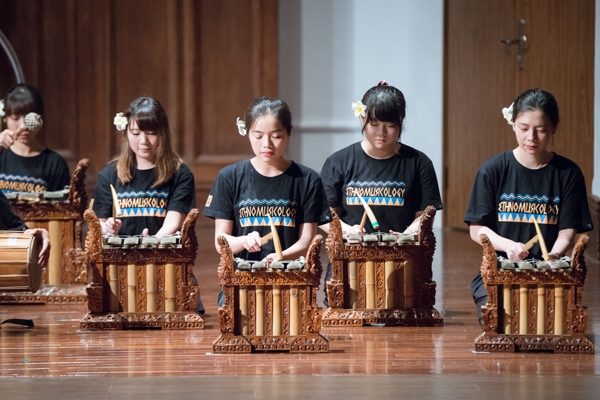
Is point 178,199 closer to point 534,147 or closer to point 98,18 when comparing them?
point 534,147

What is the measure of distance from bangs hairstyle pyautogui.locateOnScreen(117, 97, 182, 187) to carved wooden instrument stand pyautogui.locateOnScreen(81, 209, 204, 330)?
0.33 meters

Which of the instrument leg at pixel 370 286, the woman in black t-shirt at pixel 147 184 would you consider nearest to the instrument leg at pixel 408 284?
the instrument leg at pixel 370 286

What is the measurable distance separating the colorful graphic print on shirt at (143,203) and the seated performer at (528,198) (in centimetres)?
138

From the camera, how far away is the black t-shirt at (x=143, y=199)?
3607 mm

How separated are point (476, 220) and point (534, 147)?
14.8 inches

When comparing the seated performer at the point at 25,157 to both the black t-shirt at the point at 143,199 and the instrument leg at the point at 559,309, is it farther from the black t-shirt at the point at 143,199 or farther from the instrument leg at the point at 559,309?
the instrument leg at the point at 559,309

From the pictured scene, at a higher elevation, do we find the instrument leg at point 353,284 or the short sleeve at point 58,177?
the short sleeve at point 58,177

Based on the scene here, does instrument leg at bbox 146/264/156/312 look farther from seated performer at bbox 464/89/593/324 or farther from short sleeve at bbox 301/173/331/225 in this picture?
seated performer at bbox 464/89/593/324

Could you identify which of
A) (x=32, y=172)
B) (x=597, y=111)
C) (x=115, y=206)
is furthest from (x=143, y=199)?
(x=597, y=111)

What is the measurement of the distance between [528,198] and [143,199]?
169 cm

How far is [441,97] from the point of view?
6797 mm

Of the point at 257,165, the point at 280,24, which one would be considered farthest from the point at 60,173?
the point at 280,24

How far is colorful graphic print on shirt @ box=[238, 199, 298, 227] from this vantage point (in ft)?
10.6

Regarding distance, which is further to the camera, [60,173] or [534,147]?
[60,173]
